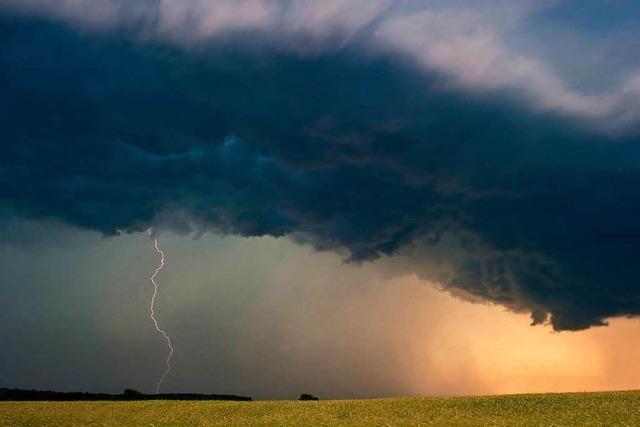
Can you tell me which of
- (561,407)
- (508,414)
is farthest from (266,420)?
(561,407)

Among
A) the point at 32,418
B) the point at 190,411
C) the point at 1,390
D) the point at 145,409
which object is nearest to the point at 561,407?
the point at 190,411

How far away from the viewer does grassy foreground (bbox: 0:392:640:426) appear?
3766 cm

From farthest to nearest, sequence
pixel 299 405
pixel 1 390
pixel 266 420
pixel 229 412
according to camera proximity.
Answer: pixel 1 390
pixel 299 405
pixel 229 412
pixel 266 420

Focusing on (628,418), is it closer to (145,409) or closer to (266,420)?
(266,420)

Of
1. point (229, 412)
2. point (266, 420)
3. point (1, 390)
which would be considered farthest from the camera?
point (1, 390)

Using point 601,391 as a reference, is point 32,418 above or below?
below

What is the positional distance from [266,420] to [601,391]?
106ft

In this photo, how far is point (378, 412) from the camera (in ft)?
143

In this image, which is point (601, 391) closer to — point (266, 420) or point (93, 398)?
point (266, 420)

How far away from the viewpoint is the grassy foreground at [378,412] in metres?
37.7

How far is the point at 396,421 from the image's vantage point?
36.2m

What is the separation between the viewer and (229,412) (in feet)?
158

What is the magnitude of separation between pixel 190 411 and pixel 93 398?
37.7m

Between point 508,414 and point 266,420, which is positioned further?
point 508,414
